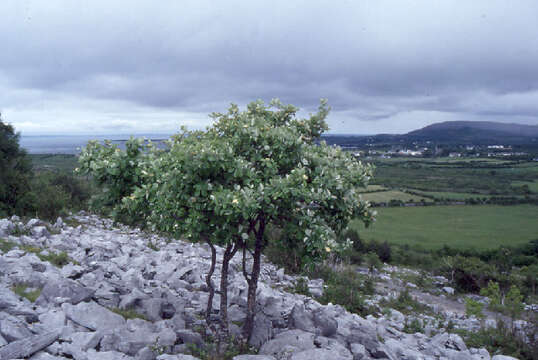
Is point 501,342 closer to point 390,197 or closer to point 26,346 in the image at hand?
point 26,346

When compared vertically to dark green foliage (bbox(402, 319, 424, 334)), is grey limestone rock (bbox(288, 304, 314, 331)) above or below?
above

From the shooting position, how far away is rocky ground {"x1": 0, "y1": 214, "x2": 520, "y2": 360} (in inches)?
278

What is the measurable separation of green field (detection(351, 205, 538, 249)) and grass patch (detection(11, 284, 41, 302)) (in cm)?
4186

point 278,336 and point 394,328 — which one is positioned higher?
point 278,336

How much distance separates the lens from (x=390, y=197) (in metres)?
84.7

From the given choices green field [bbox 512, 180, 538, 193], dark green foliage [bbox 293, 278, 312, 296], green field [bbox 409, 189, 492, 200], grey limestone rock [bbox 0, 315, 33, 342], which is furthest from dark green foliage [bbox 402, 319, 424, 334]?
green field [bbox 512, 180, 538, 193]

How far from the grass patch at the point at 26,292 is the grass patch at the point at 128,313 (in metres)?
1.93

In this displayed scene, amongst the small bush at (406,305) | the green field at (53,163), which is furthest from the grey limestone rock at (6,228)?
the green field at (53,163)

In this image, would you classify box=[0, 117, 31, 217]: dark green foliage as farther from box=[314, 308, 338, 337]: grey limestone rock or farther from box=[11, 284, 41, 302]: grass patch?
box=[314, 308, 338, 337]: grey limestone rock

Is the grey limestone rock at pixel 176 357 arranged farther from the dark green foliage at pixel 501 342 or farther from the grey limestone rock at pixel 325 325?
the dark green foliage at pixel 501 342

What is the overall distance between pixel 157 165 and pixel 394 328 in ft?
35.3

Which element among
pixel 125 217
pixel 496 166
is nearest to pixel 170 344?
pixel 125 217

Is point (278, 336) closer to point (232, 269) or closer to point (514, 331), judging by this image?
point (232, 269)

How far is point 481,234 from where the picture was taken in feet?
200
